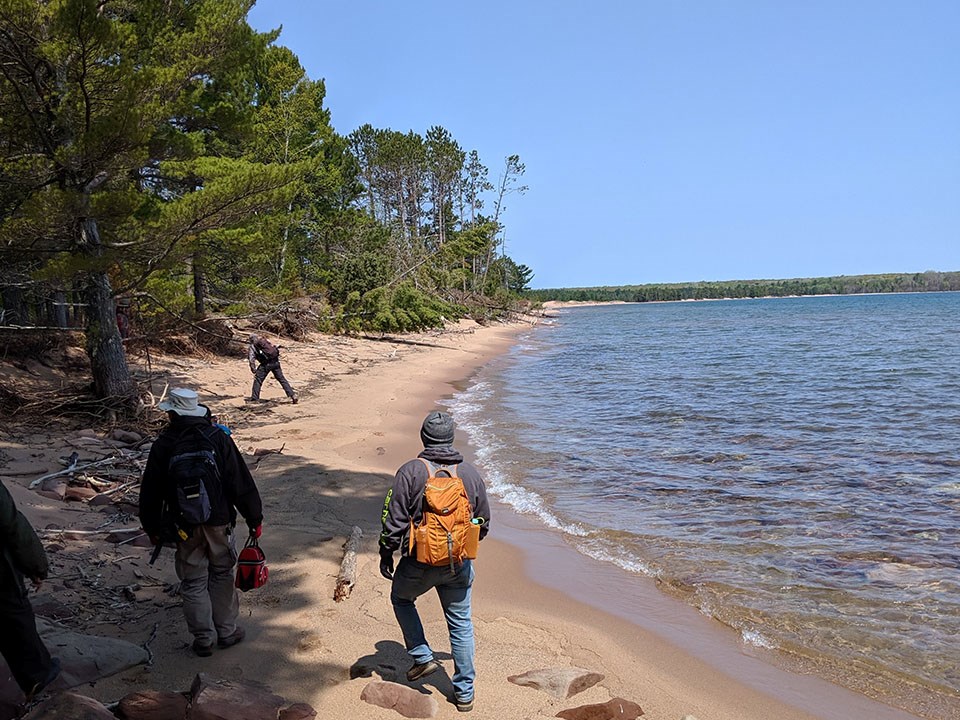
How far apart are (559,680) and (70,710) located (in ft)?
8.33

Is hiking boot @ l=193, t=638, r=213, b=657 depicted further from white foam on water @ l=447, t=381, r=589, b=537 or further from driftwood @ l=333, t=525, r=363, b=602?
white foam on water @ l=447, t=381, r=589, b=537

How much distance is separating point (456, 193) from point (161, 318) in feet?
172

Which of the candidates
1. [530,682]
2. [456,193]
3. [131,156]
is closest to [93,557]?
[530,682]

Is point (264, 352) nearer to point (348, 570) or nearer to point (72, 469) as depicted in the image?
point (72, 469)

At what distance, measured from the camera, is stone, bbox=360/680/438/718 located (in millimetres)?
3791

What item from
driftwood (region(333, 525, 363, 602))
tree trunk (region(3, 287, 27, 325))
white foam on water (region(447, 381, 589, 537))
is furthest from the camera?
tree trunk (region(3, 287, 27, 325))

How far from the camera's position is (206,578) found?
4.27m

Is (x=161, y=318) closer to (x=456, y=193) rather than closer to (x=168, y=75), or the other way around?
(x=168, y=75)

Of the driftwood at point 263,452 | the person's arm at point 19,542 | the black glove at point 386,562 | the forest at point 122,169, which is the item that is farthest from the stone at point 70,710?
the forest at point 122,169

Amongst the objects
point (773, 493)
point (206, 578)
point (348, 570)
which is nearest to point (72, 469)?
point (348, 570)

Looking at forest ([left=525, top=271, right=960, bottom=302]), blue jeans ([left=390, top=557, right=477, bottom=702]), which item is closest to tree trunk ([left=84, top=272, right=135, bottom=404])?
blue jeans ([left=390, top=557, right=477, bottom=702])

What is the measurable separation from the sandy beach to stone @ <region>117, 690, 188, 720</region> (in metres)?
0.42

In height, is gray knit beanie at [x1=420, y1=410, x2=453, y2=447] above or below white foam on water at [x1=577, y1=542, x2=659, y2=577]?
above

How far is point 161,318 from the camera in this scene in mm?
16234
